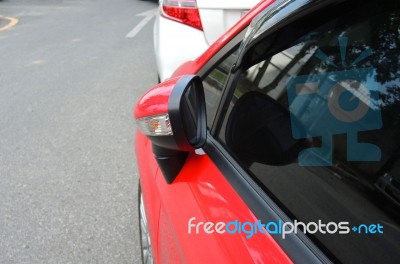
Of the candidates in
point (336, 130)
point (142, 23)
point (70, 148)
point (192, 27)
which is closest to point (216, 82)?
point (336, 130)

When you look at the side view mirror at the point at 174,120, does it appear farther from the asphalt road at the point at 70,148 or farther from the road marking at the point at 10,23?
the road marking at the point at 10,23

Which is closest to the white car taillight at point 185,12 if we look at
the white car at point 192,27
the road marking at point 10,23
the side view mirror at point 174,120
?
the white car at point 192,27

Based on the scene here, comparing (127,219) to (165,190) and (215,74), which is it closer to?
(165,190)

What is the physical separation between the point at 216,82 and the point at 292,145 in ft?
1.75

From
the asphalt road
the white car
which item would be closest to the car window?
the asphalt road

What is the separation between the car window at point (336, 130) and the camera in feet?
2.70

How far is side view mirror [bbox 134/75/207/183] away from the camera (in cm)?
114

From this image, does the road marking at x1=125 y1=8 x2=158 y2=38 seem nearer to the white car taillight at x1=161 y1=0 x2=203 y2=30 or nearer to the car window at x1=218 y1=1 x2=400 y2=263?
the white car taillight at x1=161 y1=0 x2=203 y2=30

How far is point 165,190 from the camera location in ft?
4.66

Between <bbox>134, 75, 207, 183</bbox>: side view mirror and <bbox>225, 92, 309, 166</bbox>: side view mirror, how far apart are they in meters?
0.11

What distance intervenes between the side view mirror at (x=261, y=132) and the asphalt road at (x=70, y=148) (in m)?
1.40

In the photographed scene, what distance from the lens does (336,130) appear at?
951 millimetres

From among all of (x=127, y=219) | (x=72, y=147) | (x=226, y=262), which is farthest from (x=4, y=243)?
(x=226, y=262)

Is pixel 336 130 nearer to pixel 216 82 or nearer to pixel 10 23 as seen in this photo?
pixel 216 82
